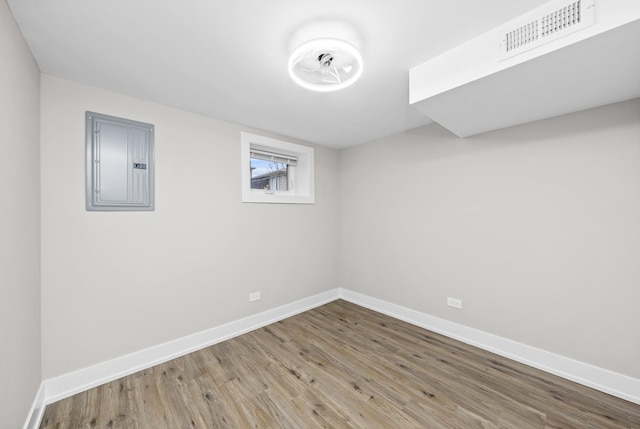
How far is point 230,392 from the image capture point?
1.85 m

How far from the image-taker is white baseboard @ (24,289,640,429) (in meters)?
1.77

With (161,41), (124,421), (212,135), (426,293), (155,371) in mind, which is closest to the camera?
(161,41)

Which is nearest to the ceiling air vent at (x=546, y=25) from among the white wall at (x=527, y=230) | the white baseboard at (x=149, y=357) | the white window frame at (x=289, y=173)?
the white wall at (x=527, y=230)

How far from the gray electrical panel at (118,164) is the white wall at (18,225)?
0.93 feet

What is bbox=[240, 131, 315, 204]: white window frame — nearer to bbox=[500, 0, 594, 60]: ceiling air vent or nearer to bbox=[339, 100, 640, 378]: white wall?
bbox=[339, 100, 640, 378]: white wall

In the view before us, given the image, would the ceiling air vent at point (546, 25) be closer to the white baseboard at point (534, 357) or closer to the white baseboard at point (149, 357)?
Answer: the white baseboard at point (534, 357)

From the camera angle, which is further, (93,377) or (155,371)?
(155,371)

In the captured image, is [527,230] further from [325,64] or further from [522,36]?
[325,64]

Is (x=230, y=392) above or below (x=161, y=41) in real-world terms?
below

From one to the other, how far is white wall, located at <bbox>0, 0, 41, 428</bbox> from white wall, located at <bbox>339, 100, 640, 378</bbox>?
3.20 meters

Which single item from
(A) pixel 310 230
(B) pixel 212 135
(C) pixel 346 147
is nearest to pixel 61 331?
(B) pixel 212 135

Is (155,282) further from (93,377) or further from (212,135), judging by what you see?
(212,135)

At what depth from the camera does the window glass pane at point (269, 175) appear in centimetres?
319

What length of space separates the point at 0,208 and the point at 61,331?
1215 mm
